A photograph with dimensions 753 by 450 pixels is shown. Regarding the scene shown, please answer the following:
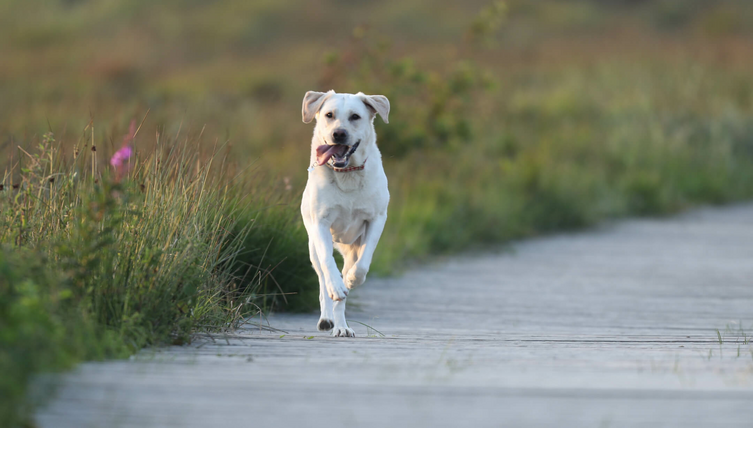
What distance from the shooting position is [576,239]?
10.0 metres

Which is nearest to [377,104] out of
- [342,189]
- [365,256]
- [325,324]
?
[342,189]

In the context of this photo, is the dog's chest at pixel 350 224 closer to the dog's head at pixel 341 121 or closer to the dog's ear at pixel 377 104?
the dog's head at pixel 341 121

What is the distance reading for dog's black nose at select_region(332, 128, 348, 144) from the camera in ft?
13.6

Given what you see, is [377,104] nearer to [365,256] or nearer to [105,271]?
[365,256]

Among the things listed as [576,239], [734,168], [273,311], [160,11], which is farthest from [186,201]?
[160,11]

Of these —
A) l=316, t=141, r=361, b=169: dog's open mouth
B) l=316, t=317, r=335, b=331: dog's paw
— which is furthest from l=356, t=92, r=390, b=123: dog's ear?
l=316, t=317, r=335, b=331: dog's paw

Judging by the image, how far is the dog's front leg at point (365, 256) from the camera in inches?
165

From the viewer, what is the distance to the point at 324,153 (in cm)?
421

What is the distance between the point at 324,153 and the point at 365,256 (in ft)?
1.82

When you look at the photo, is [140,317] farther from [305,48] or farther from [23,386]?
[305,48]

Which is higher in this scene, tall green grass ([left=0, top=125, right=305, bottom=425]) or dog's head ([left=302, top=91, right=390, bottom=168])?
dog's head ([left=302, top=91, right=390, bottom=168])

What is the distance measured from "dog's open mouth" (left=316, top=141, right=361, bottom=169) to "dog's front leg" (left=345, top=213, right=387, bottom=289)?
1.21 feet

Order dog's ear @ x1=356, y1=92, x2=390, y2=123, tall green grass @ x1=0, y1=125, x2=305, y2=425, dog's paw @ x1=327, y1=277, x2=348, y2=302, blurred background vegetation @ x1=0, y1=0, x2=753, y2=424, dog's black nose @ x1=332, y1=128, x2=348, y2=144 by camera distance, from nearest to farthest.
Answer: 1. tall green grass @ x1=0, y1=125, x2=305, y2=425
2. blurred background vegetation @ x1=0, y1=0, x2=753, y2=424
3. dog's paw @ x1=327, y1=277, x2=348, y2=302
4. dog's black nose @ x1=332, y1=128, x2=348, y2=144
5. dog's ear @ x1=356, y1=92, x2=390, y2=123

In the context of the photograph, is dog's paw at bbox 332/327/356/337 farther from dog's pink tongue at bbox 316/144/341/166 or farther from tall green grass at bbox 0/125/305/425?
dog's pink tongue at bbox 316/144/341/166
